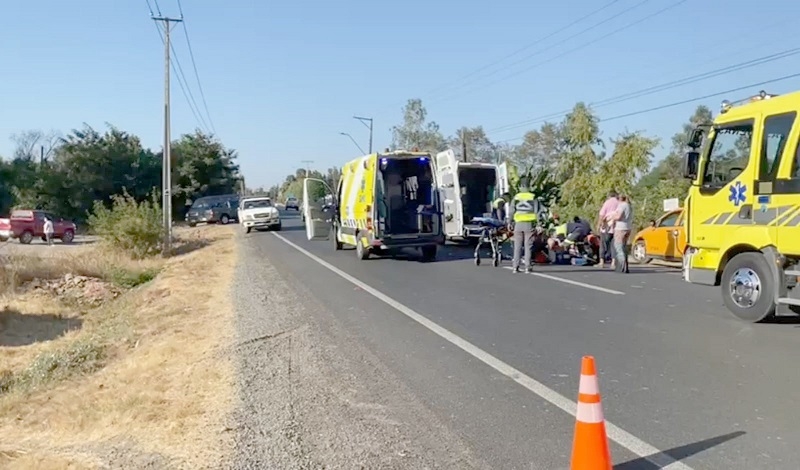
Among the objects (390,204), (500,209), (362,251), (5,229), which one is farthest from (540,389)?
(5,229)

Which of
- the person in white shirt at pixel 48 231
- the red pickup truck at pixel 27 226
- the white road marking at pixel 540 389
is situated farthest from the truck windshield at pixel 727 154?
the red pickup truck at pixel 27 226

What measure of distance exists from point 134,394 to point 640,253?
14.4m

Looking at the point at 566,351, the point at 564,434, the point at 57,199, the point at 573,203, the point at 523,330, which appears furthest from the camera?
the point at 57,199

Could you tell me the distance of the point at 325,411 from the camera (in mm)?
5582

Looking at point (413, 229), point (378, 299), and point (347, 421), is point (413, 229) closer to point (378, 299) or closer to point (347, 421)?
point (378, 299)

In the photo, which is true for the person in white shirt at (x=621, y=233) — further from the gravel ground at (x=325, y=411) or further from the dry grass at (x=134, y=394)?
the dry grass at (x=134, y=394)

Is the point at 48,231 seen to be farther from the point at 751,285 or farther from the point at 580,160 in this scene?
the point at 751,285

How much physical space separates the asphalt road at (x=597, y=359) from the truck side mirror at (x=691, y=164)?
6.12 ft

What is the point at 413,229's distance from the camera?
18.8m

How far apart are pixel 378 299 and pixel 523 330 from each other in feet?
11.1

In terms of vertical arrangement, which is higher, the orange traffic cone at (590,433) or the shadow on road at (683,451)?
the orange traffic cone at (590,433)

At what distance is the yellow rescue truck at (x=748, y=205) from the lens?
838 cm

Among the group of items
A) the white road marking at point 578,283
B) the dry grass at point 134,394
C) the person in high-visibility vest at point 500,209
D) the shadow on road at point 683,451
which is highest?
the person in high-visibility vest at point 500,209

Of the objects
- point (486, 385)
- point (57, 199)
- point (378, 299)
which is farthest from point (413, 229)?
point (57, 199)
